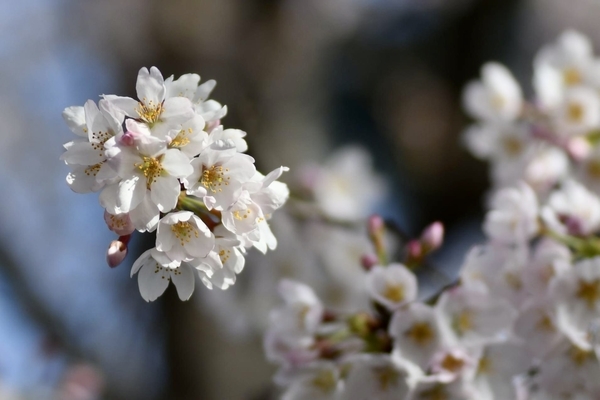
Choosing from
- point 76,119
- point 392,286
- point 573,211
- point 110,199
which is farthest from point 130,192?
point 573,211

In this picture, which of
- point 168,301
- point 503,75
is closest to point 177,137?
point 503,75

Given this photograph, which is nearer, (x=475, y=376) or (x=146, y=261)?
(x=146, y=261)

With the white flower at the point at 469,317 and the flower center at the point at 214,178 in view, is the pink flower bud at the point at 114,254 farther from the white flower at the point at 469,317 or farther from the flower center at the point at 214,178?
the white flower at the point at 469,317

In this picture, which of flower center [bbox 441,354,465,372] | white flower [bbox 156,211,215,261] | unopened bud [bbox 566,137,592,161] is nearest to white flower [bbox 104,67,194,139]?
white flower [bbox 156,211,215,261]

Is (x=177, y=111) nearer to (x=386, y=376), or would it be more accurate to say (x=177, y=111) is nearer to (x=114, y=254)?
(x=114, y=254)

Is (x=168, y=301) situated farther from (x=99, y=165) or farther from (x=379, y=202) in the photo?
(x=99, y=165)

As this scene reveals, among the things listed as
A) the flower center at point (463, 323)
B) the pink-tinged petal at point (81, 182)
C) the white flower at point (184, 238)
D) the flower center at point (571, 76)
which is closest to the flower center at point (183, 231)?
the white flower at point (184, 238)
